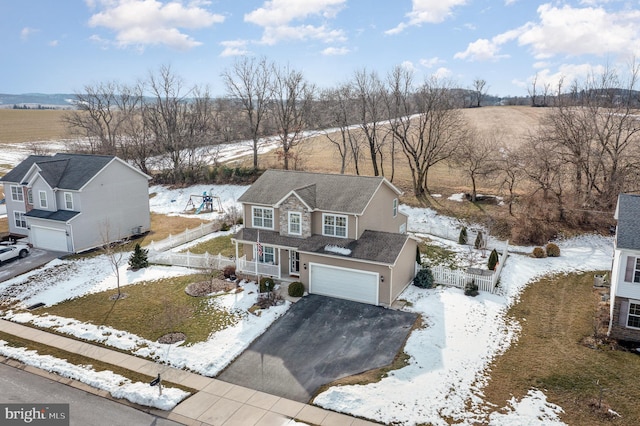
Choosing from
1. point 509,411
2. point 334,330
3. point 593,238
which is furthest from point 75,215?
point 593,238

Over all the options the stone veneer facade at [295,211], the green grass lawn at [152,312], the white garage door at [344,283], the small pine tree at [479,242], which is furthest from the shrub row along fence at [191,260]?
the small pine tree at [479,242]

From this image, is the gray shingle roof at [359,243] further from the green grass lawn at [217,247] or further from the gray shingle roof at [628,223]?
the gray shingle roof at [628,223]

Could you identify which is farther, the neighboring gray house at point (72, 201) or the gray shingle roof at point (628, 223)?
the neighboring gray house at point (72, 201)

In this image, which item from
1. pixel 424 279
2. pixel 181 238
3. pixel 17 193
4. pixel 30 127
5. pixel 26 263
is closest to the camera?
pixel 424 279

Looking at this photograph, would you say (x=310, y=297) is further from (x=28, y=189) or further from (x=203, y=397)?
(x=28, y=189)

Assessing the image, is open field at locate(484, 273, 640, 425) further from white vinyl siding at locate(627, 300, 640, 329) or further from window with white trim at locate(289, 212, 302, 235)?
window with white trim at locate(289, 212, 302, 235)

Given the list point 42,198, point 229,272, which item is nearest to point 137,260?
point 229,272

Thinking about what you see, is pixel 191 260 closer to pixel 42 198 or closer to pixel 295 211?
pixel 295 211
